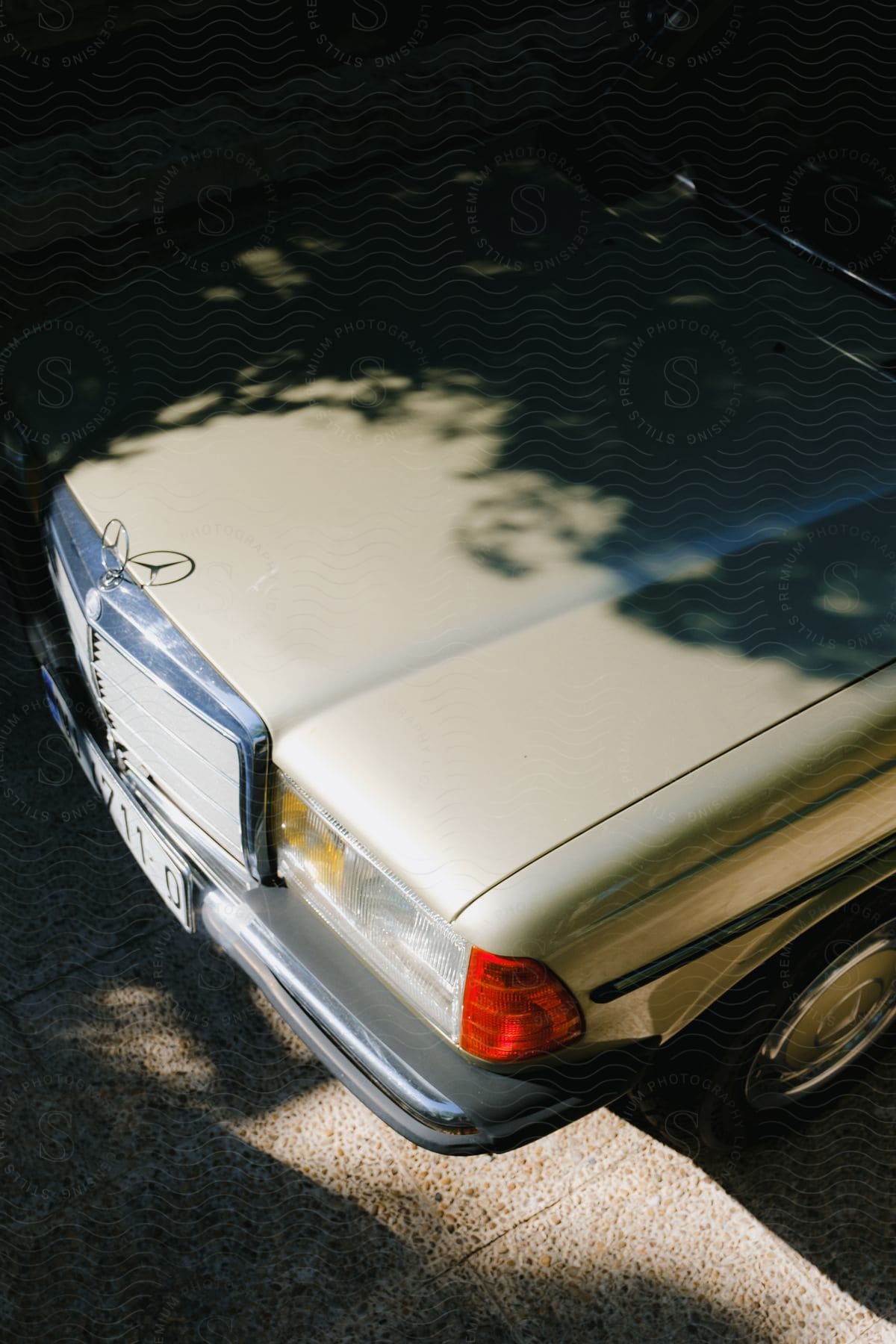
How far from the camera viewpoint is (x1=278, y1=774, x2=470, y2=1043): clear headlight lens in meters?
2.01

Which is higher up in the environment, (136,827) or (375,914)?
(375,914)

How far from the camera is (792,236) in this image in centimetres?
291

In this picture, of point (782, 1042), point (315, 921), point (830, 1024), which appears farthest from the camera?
point (830, 1024)

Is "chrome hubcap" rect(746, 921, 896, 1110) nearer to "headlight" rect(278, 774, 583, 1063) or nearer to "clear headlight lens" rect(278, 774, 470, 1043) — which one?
"headlight" rect(278, 774, 583, 1063)

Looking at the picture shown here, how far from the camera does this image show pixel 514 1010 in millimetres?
1988

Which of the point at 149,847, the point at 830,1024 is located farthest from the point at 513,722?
the point at 830,1024

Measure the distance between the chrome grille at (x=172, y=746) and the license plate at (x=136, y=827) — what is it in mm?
90

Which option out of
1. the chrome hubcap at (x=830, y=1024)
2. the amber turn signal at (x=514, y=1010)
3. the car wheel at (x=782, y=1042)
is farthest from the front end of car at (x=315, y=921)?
the chrome hubcap at (x=830, y=1024)

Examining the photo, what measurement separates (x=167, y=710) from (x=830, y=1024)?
Result: 1.57m

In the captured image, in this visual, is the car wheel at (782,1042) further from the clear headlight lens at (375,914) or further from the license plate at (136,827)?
the license plate at (136,827)

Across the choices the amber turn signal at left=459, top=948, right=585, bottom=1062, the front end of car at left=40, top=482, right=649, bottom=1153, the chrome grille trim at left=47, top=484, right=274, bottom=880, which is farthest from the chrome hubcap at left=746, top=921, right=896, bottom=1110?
the chrome grille trim at left=47, top=484, right=274, bottom=880

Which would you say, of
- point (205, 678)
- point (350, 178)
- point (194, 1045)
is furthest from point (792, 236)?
point (194, 1045)

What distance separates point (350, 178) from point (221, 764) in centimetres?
173

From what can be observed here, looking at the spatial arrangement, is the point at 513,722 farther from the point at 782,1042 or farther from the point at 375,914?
the point at 782,1042
